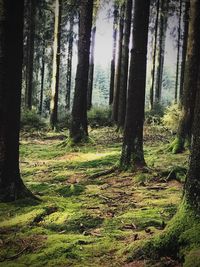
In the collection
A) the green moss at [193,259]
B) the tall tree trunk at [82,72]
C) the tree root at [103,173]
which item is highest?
the tall tree trunk at [82,72]

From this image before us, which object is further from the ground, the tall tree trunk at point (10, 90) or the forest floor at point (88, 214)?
the tall tree trunk at point (10, 90)

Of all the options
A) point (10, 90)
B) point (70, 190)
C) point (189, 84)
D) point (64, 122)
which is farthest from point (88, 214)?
point (64, 122)

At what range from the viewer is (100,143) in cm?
1761

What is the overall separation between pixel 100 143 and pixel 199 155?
1293 centimetres

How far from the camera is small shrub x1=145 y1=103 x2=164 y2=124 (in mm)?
30078

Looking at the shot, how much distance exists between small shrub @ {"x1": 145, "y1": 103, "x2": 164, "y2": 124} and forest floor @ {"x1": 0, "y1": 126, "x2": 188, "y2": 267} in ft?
57.0

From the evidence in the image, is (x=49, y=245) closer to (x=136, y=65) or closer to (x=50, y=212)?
(x=50, y=212)

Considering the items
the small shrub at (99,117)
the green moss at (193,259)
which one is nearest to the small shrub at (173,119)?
the small shrub at (99,117)

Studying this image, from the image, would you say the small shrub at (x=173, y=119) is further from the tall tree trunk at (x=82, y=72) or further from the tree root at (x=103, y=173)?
the tree root at (x=103, y=173)

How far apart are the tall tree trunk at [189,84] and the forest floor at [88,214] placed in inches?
39.6

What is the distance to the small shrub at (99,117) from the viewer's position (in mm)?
28638

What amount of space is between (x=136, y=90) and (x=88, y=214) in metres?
4.46

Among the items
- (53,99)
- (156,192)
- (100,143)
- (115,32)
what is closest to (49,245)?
(156,192)

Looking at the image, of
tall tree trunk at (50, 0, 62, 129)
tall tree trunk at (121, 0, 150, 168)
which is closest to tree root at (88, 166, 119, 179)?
tall tree trunk at (121, 0, 150, 168)
